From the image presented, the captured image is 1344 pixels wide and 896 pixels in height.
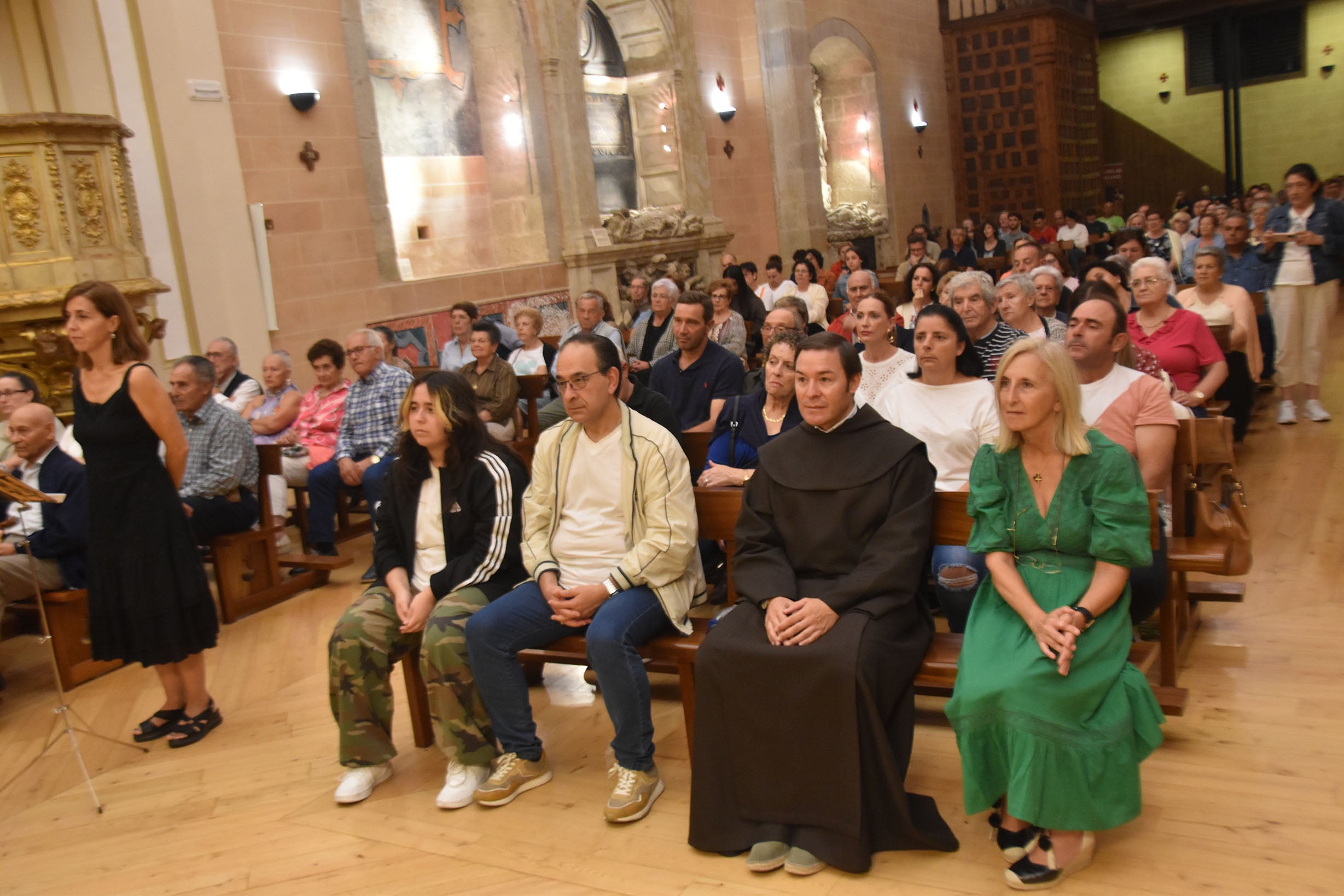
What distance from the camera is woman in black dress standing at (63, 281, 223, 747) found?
389cm

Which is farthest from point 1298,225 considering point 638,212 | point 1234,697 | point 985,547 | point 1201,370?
point 638,212

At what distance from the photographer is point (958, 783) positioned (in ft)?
10.6

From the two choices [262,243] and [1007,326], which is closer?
[1007,326]

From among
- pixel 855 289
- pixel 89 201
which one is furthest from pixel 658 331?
pixel 89 201

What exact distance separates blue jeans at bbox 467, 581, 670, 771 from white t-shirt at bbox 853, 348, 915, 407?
1.66m

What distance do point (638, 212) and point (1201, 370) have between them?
25.4 feet

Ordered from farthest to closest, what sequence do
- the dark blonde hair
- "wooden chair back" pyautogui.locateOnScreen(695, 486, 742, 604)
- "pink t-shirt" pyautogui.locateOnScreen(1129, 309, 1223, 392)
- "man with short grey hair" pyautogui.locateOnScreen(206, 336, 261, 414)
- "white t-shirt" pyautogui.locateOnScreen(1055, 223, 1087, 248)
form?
"white t-shirt" pyautogui.locateOnScreen(1055, 223, 1087, 248) → "man with short grey hair" pyautogui.locateOnScreen(206, 336, 261, 414) → "pink t-shirt" pyautogui.locateOnScreen(1129, 309, 1223, 392) → the dark blonde hair → "wooden chair back" pyautogui.locateOnScreen(695, 486, 742, 604)

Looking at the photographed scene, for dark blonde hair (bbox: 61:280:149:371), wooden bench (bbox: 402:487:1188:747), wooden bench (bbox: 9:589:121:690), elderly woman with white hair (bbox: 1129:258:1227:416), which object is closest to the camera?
wooden bench (bbox: 402:487:1188:747)

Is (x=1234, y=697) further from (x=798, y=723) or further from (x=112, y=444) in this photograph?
(x=112, y=444)

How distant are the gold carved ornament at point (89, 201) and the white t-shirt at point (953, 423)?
4.95 metres

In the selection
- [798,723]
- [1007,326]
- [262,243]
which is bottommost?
[798,723]

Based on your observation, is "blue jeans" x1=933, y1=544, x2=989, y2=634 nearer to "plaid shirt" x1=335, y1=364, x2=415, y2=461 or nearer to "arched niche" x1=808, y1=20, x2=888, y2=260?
"plaid shirt" x1=335, y1=364, x2=415, y2=461

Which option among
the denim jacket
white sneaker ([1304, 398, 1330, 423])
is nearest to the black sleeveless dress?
white sneaker ([1304, 398, 1330, 423])

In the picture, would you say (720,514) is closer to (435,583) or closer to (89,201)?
(435,583)
